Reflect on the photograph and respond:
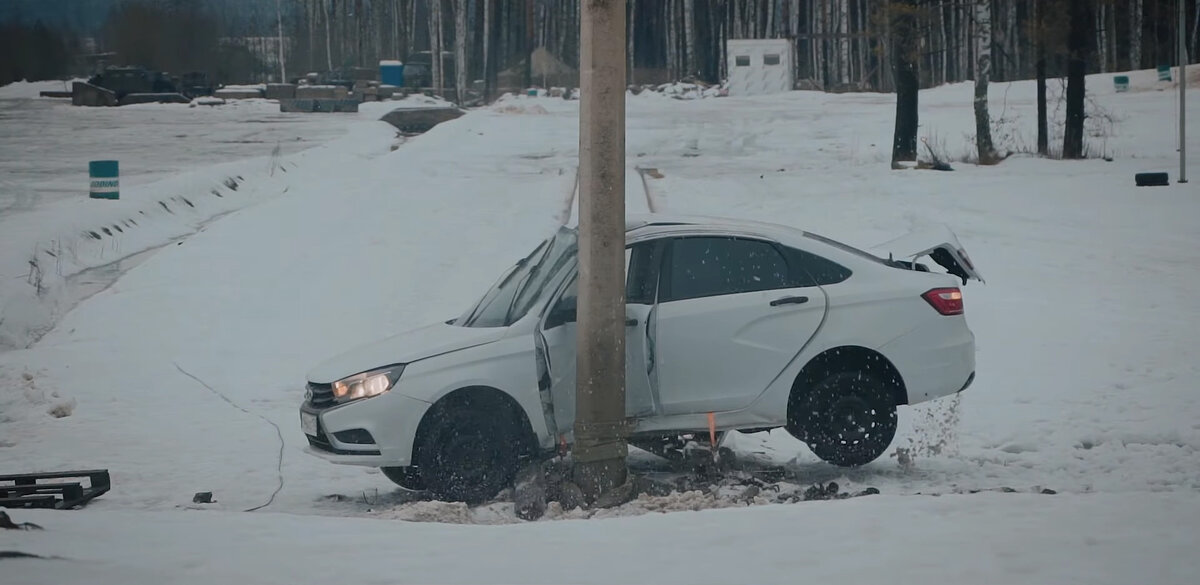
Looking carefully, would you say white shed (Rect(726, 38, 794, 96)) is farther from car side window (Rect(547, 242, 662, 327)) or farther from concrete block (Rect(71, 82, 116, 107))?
car side window (Rect(547, 242, 662, 327))

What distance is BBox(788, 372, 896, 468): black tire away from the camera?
762cm

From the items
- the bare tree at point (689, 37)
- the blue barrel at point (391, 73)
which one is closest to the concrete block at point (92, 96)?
the blue barrel at point (391, 73)

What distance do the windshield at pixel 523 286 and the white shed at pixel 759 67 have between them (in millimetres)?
56611

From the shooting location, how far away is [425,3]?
261ft

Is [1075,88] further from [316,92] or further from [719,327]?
[316,92]

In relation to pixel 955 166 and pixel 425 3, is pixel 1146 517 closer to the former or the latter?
pixel 955 166

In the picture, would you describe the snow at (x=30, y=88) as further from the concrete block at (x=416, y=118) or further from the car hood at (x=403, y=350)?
the car hood at (x=403, y=350)

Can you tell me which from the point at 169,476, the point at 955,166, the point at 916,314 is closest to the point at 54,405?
the point at 169,476

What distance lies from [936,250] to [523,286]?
270cm

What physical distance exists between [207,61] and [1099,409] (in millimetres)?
74274

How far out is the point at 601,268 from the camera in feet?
23.4

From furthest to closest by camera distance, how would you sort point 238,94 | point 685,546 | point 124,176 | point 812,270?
point 238,94, point 124,176, point 812,270, point 685,546

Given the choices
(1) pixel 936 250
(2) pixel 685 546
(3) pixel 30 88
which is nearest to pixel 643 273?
(1) pixel 936 250

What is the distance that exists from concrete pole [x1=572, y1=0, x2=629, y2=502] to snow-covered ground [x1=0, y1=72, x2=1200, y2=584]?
42cm
